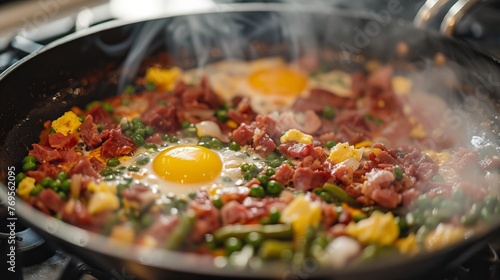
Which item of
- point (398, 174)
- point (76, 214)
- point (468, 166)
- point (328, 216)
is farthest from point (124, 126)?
point (468, 166)

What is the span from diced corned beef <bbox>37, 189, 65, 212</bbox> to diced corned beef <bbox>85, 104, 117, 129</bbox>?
46.0 inches

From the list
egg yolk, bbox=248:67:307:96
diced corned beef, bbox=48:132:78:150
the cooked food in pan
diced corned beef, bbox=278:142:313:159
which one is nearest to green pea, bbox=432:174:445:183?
the cooked food in pan

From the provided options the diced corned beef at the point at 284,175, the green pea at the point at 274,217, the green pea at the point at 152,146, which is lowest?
the green pea at the point at 274,217

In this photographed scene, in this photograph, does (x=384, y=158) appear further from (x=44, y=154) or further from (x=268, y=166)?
(x=44, y=154)

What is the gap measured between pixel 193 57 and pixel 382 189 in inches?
108

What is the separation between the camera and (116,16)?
6.27 meters

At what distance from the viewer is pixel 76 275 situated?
3.55 metres

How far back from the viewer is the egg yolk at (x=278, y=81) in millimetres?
5375

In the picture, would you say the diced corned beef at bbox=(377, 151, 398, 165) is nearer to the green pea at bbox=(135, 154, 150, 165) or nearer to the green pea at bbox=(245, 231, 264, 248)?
the green pea at bbox=(245, 231, 264, 248)

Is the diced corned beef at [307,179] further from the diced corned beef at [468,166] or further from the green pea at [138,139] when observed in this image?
the green pea at [138,139]

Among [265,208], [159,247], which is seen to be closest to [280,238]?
[265,208]

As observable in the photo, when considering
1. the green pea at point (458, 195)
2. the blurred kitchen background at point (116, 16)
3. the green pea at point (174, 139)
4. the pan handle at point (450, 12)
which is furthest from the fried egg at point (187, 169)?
the pan handle at point (450, 12)

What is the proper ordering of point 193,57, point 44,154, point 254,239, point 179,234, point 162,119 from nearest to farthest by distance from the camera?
point 254,239, point 179,234, point 44,154, point 162,119, point 193,57

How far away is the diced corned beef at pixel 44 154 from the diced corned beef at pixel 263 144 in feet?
5.16
